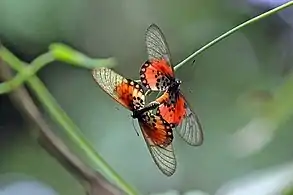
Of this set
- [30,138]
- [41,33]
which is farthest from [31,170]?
[41,33]

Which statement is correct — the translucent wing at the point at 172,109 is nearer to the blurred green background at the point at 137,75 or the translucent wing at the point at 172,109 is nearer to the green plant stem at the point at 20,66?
the blurred green background at the point at 137,75

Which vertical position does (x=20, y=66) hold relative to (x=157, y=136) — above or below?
above

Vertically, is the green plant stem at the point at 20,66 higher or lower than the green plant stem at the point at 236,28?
higher

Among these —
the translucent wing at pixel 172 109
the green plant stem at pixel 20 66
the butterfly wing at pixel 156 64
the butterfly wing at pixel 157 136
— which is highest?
the green plant stem at pixel 20 66

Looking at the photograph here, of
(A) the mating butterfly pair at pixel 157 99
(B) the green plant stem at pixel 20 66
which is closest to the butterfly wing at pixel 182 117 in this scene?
(A) the mating butterfly pair at pixel 157 99

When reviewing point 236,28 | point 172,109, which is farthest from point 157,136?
point 236,28

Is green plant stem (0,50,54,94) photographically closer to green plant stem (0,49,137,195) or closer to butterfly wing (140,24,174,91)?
green plant stem (0,49,137,195)

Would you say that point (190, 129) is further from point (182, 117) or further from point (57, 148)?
point (57, 148)

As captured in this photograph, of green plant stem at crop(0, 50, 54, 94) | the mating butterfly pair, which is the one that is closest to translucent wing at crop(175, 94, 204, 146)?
the mating butterfly pair
